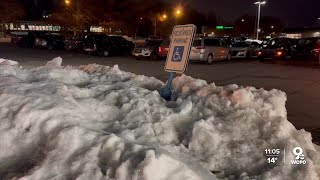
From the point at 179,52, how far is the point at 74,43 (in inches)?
1086

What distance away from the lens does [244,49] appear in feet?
90.3

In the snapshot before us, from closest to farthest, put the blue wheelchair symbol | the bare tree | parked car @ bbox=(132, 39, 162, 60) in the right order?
the blue wheelchair symbol < parked car @ bbox=(132, 39, 162, 60) < the bare tree

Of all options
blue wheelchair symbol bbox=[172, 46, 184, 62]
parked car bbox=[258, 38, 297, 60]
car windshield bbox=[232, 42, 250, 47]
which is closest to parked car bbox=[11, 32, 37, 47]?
car windshield bbox=[232, 42, 250, 47]

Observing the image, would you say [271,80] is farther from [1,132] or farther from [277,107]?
[1,132]

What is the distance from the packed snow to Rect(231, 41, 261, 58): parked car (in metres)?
21.2

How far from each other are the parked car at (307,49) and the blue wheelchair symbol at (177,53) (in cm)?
2081

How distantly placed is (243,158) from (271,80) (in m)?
11.5

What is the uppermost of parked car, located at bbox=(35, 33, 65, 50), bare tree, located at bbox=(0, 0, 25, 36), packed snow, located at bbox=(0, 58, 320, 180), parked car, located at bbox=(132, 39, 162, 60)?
bare tree, located at bbox=(0, 0, 25, 36)

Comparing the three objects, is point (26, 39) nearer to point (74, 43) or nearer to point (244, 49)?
point (74, 43)

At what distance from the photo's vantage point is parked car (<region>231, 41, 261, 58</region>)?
88.1 ft

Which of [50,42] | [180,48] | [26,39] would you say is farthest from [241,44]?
[26,39]

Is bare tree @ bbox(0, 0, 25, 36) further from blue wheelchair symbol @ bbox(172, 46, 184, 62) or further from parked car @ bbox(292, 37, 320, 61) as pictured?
blue wheelchair symbol @ bbox(172, 46, 184, 62)

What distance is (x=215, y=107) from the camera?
551 centimetres

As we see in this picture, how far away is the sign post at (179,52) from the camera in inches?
260
